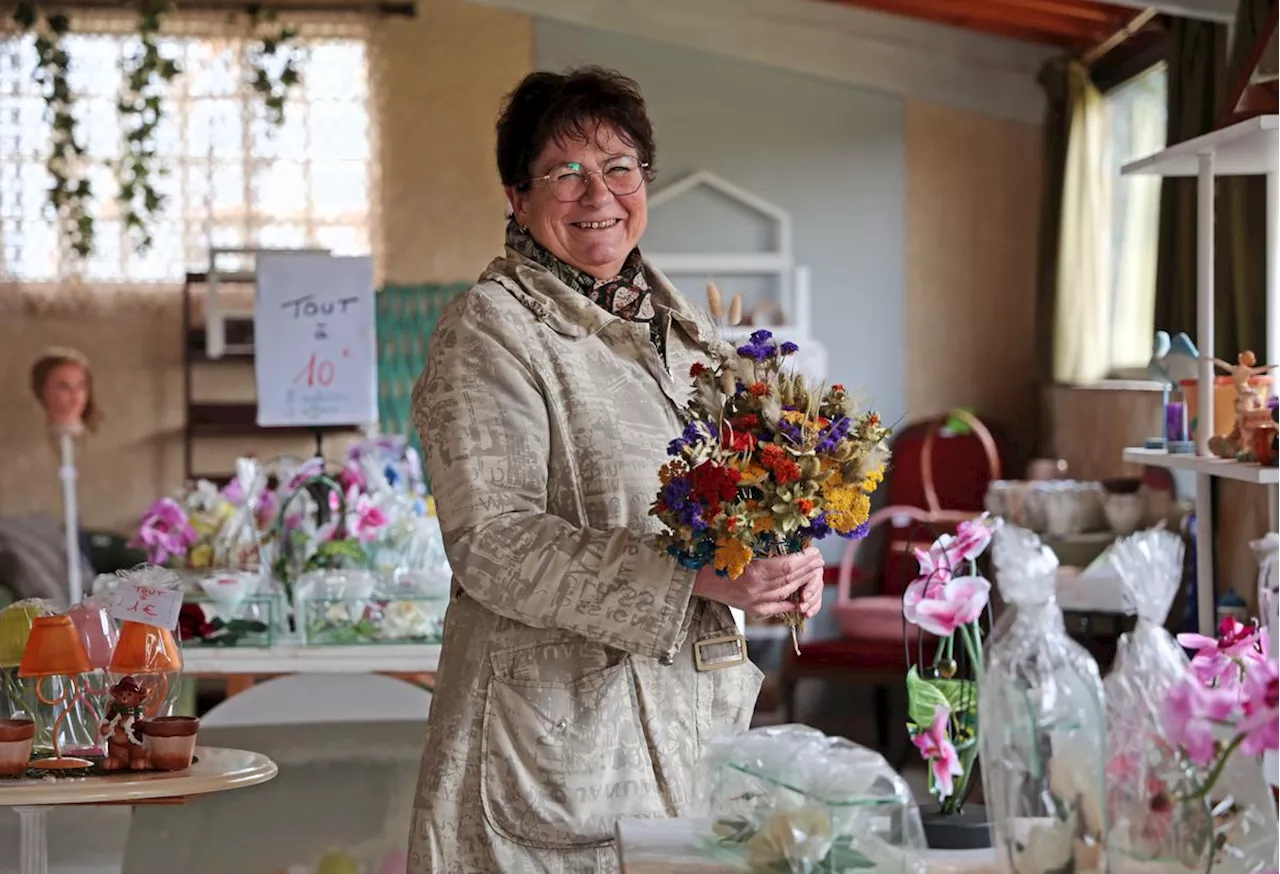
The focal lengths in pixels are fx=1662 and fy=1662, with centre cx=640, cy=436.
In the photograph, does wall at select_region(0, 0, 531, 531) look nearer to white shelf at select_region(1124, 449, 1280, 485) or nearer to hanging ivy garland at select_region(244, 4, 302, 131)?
hanging ivy garland at select_region(244, 4, 302, 131)

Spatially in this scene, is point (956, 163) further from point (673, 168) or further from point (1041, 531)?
point (1041, 531)

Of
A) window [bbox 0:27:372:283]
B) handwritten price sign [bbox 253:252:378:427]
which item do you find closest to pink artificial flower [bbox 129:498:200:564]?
handwritten price sign [bbox 253:252:378:427]

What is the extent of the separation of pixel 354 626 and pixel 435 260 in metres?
4.11

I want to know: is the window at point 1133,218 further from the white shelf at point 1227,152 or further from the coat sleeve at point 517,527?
the coat sleeve at point 517,527

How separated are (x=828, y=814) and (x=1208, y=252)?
8.39 ft

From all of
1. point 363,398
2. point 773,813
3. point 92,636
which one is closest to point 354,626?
point 363,398

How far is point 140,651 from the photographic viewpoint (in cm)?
210

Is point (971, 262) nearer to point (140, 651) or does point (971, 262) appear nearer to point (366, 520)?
point (366, 520)

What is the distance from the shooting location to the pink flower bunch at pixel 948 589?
1.62 meters

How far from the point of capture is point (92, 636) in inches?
83.4

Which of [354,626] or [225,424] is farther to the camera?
[225,424]

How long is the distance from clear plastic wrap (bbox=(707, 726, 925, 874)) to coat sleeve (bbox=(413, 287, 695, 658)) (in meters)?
0.41

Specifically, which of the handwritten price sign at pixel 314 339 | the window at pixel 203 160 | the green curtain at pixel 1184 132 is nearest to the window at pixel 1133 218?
the green curtain at pixel 1184 132

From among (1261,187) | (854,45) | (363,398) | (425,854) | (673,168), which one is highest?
(854,45)
